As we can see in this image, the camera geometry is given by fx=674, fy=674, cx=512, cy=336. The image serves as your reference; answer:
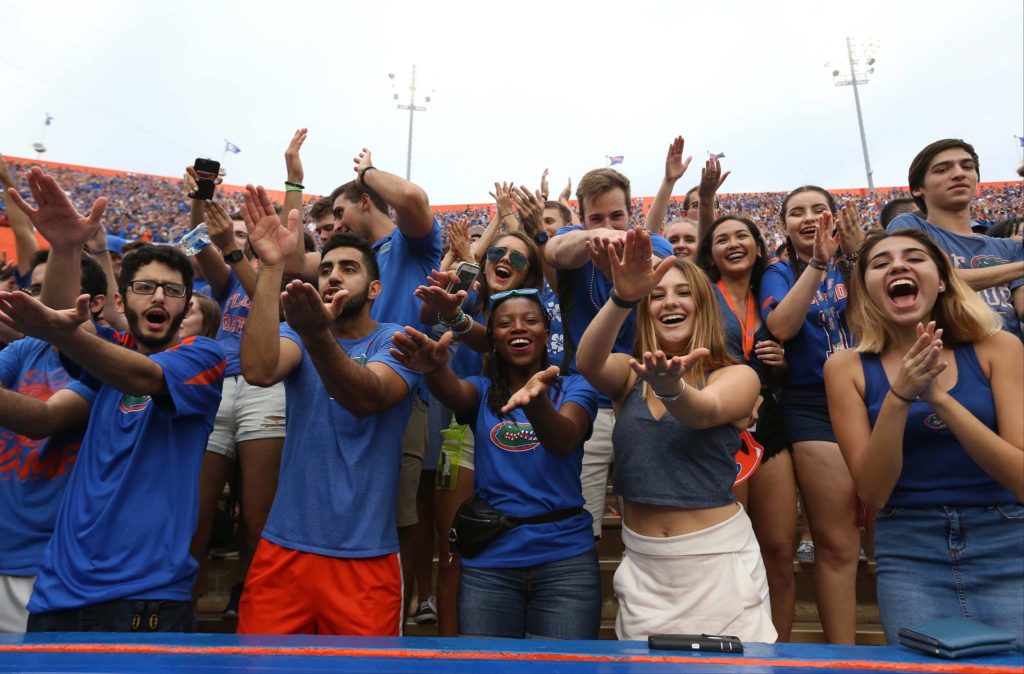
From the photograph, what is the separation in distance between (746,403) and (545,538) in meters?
0.85

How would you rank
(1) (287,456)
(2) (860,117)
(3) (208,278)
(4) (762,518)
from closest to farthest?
(1) (287,456) < (4) (762,518) < (3) (208,278) < (2) (860,117)

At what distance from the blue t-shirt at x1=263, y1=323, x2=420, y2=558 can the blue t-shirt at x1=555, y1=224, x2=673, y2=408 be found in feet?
2.55

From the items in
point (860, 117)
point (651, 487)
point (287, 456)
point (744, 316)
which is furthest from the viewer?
point (860, 117)

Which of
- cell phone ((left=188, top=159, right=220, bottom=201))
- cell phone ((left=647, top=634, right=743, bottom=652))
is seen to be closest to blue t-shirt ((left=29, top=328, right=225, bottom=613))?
cell phone ((left=188, top=159, right=220, bottom=201))

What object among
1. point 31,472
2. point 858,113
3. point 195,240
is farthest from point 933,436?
point 858,113

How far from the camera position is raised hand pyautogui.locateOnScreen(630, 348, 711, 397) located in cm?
199

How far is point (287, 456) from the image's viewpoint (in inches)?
98.6

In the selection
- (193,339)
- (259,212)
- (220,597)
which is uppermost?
(259,212)

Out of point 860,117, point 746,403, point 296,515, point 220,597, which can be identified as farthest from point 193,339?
point 860,117

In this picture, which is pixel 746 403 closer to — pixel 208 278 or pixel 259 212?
pixel 259 212

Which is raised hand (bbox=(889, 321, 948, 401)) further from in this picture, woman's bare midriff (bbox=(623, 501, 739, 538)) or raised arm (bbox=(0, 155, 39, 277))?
raised arm (bbox=(0, 155, 39, 277))

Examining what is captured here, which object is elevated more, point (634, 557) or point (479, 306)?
point (479, 306)

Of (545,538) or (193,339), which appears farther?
(193,339)

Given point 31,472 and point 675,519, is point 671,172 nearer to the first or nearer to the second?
point 675,519
